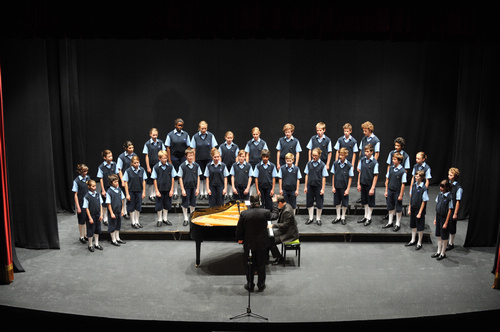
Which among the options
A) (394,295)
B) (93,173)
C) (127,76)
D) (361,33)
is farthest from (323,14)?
(93,173)

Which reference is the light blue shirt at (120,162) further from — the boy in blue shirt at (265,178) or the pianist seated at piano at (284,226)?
the pianist seated at piano at (284,226)

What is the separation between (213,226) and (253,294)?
1130 millimetres

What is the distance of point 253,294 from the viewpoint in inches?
280

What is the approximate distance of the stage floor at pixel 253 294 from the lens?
645 centimetres

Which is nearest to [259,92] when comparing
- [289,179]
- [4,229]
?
[289,179]

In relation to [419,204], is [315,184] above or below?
above

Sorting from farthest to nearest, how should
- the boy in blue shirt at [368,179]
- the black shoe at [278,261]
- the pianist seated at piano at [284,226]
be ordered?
the boy in blue shirt at [368,179], the black shoe at [278,261], the pianist seated at piano at [284,226]

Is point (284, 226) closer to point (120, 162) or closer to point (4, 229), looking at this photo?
point (120, 162)

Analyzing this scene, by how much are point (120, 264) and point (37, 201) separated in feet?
6.21

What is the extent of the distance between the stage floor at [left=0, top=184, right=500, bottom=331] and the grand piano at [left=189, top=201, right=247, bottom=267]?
2.12ft

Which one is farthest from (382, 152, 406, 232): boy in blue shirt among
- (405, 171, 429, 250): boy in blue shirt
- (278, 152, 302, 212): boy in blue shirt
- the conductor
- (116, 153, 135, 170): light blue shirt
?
(116, 153, 135, 170): light blue shirt

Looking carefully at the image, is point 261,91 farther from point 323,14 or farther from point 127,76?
point 323,14

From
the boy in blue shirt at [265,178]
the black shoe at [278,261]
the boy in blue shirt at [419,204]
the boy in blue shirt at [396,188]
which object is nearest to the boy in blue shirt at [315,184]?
the boy in blue shirt at [265,178]

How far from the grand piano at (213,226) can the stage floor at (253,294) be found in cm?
65
